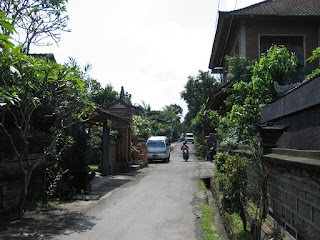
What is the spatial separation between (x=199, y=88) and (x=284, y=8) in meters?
24.5

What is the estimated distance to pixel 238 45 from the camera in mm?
13406

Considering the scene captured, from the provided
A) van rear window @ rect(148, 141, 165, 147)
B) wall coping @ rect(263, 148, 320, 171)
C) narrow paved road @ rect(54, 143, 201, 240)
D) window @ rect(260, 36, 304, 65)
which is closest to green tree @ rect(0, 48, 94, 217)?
narrow paved road @ rect(54, 143, 201, 240)

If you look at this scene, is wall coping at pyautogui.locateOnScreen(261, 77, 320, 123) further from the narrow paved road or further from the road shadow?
the road shadow

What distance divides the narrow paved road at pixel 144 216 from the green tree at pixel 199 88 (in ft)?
86.3

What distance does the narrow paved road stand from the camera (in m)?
5.73

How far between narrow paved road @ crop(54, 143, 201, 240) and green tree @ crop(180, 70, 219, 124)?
86.3 feet

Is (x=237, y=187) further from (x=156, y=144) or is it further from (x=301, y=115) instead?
(x=156, y=144)

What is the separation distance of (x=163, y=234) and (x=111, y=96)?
118ft

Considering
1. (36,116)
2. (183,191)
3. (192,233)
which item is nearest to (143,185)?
(183,191)

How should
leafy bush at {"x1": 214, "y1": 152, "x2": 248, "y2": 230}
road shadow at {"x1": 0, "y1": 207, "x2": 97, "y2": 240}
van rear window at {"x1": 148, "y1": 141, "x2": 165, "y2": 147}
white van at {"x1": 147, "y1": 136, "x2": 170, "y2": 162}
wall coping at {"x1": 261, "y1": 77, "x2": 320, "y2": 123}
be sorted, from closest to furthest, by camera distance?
wall coping at {"x1": 261, "y1": 77, "x2": 320, "y2": 123}
leafy bush at {"x1": 214, "y1": 152, "x2": 248, "y2": 230}
road shadow at {"x1": 0, "y1": 207, "x2": 97, "y2": 240}
white van at {"x1": 147, "y1": 136, "x2": 170, "y2": 162}
van rear window at {"x1": 148, "y1": 141, "x2": 165, "y2": 147}

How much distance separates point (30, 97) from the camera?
5969mm

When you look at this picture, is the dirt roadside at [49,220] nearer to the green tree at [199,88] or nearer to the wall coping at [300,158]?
the wall coping at [300,158]

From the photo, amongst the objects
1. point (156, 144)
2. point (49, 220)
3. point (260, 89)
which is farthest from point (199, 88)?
point (49, 220)

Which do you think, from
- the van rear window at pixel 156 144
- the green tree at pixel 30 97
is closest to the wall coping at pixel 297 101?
the green tree at pixel 30 97
